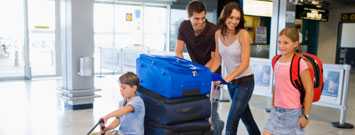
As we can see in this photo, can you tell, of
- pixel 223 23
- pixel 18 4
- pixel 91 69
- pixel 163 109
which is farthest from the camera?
pixel 18 4

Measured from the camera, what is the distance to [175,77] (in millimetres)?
2238

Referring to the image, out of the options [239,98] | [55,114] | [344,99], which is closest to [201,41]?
[239,98]

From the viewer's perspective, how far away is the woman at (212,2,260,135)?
268 centimetres

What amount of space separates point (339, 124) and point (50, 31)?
7.40m

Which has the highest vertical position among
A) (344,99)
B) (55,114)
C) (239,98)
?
(239,98)

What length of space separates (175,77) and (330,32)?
11900 mm

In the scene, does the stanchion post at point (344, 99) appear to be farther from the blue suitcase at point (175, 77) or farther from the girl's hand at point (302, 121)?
the blue suitcase at point (175, 77)

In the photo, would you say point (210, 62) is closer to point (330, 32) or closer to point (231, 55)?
point (231, 55)

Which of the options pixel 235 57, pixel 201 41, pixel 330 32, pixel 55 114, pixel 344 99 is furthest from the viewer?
pixel 330 32

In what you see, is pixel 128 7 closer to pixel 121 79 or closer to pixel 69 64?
pixel 69 64

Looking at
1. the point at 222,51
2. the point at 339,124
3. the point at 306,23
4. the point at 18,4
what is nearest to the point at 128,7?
the point at 18,4

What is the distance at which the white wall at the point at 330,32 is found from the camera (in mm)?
12461

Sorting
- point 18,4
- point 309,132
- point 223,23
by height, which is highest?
point 18,4

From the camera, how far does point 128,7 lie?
10.8 meters
